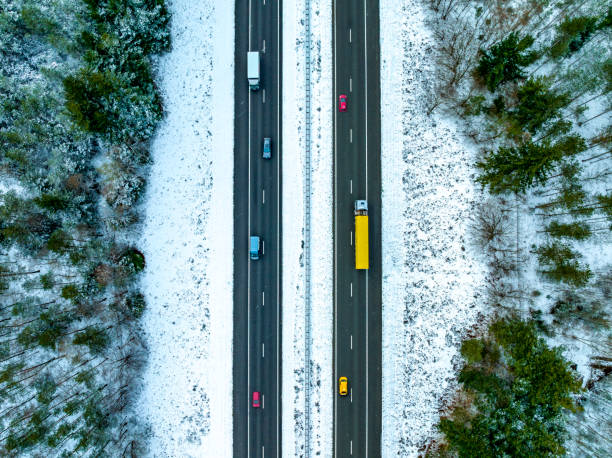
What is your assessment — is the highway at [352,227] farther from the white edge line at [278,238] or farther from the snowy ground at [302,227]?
the white edge line at [278,238]

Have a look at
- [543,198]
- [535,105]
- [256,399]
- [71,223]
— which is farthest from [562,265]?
[71,223]

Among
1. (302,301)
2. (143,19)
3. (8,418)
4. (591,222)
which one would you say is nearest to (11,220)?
(8,418)

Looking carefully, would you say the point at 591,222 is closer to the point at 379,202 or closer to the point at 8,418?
the point at 379,202

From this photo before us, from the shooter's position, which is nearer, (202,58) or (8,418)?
(8,418)

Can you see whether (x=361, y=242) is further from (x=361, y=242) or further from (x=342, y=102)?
(x=342, y=102)

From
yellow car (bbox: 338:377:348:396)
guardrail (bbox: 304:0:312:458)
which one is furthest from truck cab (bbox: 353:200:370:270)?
yellow car (bbox: 338:377:348:396)

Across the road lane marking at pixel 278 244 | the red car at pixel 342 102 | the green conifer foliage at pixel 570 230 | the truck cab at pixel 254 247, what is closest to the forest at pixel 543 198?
the green conifer foliage at pixel 570 230

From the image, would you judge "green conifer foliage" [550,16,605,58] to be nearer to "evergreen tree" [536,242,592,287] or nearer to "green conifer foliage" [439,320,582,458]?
"evergreen tree" [536,242,592,287]
